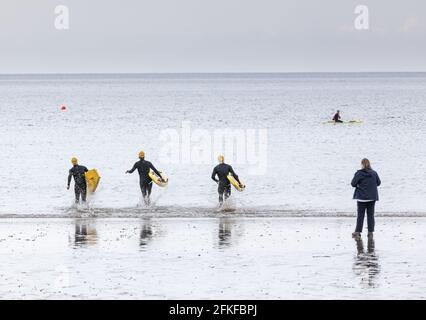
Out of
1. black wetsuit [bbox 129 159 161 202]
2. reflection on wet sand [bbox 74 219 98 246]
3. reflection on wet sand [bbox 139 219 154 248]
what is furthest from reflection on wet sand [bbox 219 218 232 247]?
black wetsuit [bbox 129 159 161 202]

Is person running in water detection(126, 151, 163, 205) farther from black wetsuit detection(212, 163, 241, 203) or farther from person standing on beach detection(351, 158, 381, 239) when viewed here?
person standing on beach detection(351, 158, 381, 239)

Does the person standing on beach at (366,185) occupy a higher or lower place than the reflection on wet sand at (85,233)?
higher

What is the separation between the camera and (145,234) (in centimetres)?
2452

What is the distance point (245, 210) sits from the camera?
3184 centimetres

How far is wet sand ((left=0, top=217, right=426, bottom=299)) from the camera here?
17562mm

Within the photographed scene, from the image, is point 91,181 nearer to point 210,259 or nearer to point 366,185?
point 366,185

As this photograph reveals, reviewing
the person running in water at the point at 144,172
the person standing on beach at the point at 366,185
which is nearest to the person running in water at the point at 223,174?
the person running in water at the point at 144,172

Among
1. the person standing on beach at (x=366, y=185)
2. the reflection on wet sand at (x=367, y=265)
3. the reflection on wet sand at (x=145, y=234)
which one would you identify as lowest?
the reflection on wet sand at (x=367, y=265)

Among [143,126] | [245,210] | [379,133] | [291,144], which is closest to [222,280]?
[245,210]

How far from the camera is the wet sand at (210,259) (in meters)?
17.6

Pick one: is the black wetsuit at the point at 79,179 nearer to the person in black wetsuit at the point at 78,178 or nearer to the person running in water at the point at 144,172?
the person in black wetsuit at the point at 78,178
